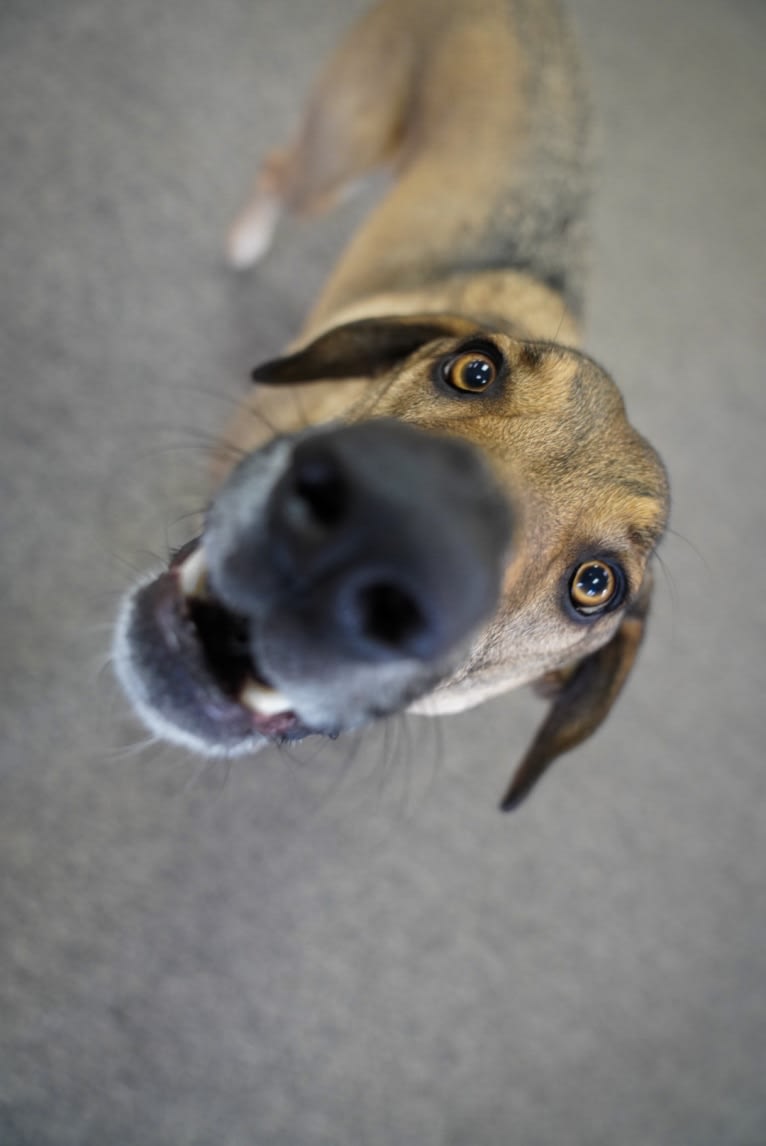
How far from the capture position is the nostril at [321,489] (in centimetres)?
92

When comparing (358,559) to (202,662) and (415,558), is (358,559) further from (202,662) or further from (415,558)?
(202,662)

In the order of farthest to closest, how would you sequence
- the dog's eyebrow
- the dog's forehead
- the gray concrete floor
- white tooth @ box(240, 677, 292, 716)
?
1. the gray concrete floor
2. the dog's eyebrow
3. the dog's forehead
4. white tooth @ box(240, 677, 292, 716)

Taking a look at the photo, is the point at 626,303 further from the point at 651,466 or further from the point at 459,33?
the point at 651,466

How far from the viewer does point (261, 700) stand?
1298mm


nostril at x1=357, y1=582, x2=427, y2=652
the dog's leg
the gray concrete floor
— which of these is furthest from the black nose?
the dog's leg

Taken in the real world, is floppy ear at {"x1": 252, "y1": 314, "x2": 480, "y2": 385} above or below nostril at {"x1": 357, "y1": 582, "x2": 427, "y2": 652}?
above

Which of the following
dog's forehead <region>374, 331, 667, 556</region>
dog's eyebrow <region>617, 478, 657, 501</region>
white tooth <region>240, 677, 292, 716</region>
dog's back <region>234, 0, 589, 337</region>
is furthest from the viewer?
dog's back <region>234, 0, 589, 337</region>

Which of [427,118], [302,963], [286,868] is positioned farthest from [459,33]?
[302,963]

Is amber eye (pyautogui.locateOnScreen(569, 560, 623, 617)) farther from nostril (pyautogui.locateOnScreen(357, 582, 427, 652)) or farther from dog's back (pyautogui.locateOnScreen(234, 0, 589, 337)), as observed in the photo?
dog's back (pyautogui.locateOnScreen(234, 0, 589, 337))

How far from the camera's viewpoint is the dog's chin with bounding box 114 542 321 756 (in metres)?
1.33

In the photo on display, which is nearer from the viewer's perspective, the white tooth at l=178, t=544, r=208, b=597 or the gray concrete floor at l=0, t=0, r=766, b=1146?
the white tooth at l=178, t=544, r=208, b=597

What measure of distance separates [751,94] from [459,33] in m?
3.16

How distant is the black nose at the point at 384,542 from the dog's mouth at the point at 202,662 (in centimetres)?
39

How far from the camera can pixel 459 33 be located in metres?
2.52
